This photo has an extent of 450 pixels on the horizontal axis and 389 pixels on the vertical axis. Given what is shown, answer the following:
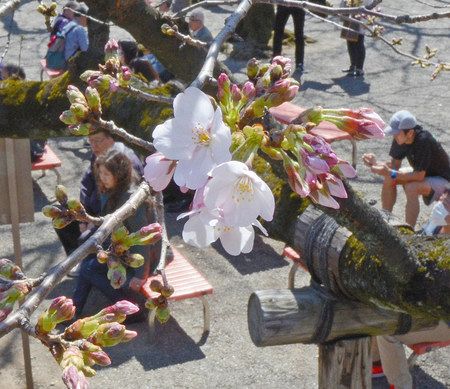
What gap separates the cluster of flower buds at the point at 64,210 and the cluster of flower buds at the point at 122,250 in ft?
0.45

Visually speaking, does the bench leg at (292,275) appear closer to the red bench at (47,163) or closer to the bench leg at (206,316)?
the bench leg at (206,316)

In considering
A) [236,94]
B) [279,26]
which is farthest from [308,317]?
[279,26]

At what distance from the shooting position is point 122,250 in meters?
→ 1.76

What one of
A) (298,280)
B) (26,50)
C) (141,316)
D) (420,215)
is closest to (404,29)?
(26,50)

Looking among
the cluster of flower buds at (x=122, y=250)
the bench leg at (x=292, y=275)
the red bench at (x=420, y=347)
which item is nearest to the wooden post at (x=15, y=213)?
the bench leg at (x=292, y=275)

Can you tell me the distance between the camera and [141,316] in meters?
6.94

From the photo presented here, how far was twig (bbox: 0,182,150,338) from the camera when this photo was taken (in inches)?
54.5

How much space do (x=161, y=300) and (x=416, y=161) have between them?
19.4 feet

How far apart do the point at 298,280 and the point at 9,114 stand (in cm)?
461

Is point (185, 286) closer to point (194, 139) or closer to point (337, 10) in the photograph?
point (337, 10)

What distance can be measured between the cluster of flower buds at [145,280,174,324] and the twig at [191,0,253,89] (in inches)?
17.1

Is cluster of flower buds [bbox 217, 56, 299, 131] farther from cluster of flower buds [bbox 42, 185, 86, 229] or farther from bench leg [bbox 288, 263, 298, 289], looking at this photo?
bench leg [bbox 288, 263, 298, 289]

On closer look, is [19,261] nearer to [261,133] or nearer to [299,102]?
[261,133]

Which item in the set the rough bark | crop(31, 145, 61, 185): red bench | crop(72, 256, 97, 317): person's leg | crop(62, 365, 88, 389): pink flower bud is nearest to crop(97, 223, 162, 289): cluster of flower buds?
crop(62, 365, 88, 389): pink flower bud
